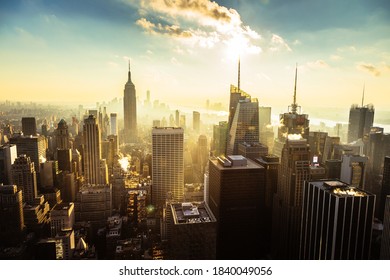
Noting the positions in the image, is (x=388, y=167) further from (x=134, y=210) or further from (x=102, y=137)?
(x=102, y=137)

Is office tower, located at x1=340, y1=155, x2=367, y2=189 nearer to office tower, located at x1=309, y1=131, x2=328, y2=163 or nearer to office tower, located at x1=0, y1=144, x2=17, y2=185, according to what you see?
office tower, located at x1=309, y1=131, x2=328, y2=163

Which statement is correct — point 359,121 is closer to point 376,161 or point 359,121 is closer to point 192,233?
point 376,161

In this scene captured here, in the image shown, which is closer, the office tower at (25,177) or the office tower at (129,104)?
the office tower at (129,104)

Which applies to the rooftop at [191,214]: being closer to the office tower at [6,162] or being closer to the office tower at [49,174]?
the office tower at [6,162]

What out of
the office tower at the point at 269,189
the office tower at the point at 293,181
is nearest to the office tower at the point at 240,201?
the office tower at the point at 269,189

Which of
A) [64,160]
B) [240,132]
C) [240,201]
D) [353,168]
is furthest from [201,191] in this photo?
[64,160]

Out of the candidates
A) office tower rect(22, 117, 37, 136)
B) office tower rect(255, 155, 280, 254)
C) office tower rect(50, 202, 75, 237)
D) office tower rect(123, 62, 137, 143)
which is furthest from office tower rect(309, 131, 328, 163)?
office tower rect(50, 202, 75, 237)
